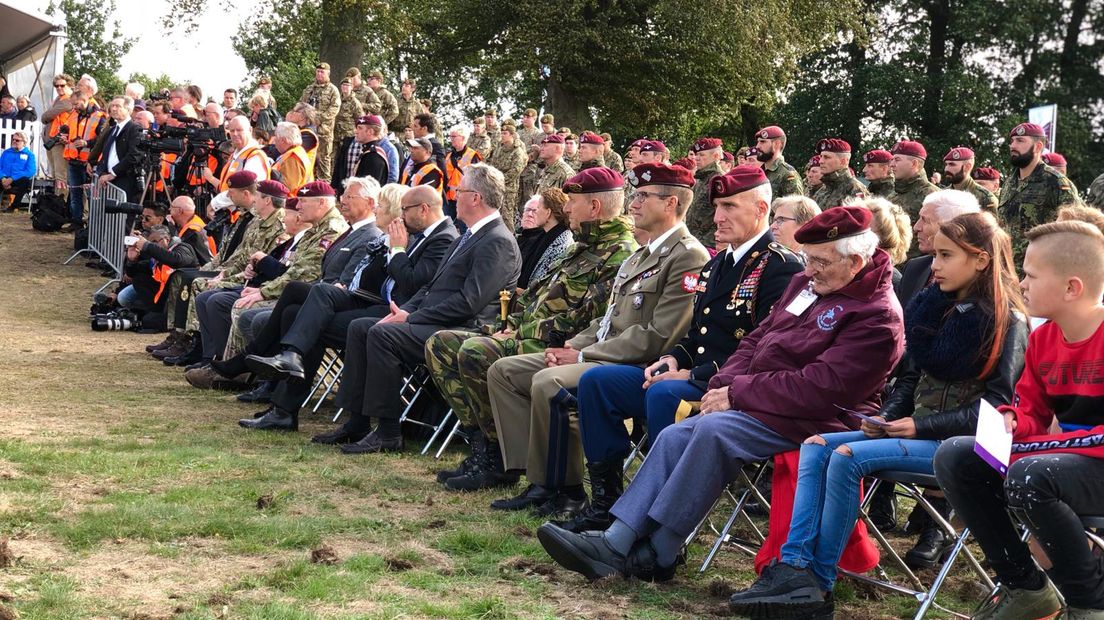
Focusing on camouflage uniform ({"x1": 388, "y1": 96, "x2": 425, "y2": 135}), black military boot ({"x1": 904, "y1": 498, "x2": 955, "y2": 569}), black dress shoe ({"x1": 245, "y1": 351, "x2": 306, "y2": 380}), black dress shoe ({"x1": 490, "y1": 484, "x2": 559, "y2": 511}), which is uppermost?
camouflage uniform ({"x1": 388, "y1": 96, "x2": 425, "y2": 135})

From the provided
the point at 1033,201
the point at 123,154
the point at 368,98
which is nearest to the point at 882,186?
the point at 1033,201

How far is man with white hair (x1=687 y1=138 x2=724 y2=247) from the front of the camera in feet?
36.4

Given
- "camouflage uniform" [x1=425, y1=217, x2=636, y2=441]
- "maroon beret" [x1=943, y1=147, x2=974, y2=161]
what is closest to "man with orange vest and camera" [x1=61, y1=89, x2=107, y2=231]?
"maroon beret" [x1=943, y1=147, x2=974, y2=161]

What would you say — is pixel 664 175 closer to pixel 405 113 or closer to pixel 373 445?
pixel 373 445

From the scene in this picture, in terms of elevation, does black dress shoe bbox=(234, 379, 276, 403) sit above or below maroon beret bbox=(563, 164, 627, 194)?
below

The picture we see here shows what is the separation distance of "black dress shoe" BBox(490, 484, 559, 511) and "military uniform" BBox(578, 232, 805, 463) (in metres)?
0.55

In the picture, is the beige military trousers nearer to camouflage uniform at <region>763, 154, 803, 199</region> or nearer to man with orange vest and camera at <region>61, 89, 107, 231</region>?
camouflage uniform at <region>763, 154, 803, 199</region>

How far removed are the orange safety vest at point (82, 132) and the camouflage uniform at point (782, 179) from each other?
1099 centimetres

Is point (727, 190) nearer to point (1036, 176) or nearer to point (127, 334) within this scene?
point (1036, 176)

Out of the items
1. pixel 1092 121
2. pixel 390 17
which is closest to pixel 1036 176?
pixel 390 17

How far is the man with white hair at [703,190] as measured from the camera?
11086 millimetres

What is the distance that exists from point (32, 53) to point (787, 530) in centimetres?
2068

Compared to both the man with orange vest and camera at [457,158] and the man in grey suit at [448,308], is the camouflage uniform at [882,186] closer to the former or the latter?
the man in grey suit at [448,308]

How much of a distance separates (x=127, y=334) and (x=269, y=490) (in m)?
6.91
